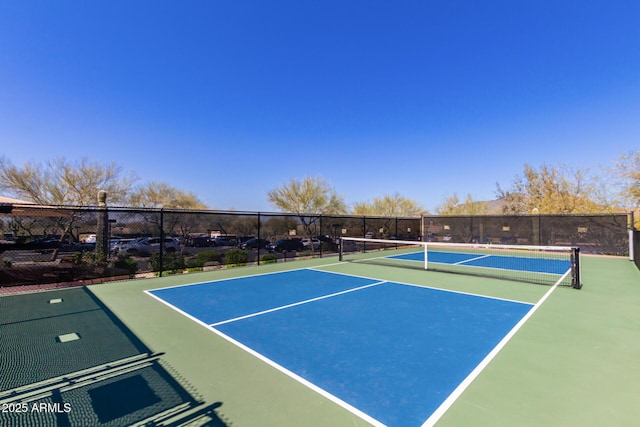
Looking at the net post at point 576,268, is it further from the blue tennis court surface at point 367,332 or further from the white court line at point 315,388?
the white court line at point 315,388

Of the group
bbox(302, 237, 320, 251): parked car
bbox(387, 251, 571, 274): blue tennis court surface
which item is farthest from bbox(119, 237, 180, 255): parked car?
bbox(387, 251, 571, 274): blue tennis court surface

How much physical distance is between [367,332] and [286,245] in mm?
10471

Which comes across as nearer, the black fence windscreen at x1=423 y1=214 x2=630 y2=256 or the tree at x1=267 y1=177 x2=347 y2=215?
the black fence windscreen at x1=423 y1=214 x2=630 y2=256

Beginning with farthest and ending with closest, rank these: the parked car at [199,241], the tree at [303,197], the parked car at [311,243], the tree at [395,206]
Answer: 1. the tree at [395,206]
2. the tree at [303,197]
3. the parked car at [311,243]
4. the parked car at [199,241]

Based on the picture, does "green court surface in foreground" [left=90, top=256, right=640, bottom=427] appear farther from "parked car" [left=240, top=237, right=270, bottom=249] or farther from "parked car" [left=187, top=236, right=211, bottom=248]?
"parked car" [left=240, top=237, right=270, bottom=249]

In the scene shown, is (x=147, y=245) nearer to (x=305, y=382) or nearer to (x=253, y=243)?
(x=253, y=243)

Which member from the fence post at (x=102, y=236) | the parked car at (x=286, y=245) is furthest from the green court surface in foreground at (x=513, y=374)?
the parked car at (x=286, y=245)

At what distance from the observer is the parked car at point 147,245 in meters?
11.3

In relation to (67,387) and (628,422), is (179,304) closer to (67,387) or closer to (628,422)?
(67,387)

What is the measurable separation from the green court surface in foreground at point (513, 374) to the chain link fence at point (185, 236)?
394 centimetres

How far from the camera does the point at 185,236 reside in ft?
38.9

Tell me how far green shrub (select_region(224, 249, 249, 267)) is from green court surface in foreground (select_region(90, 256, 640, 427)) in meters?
5.46

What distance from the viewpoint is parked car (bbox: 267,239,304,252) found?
14525 millimetres

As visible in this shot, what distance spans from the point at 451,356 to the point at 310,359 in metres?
1.84
